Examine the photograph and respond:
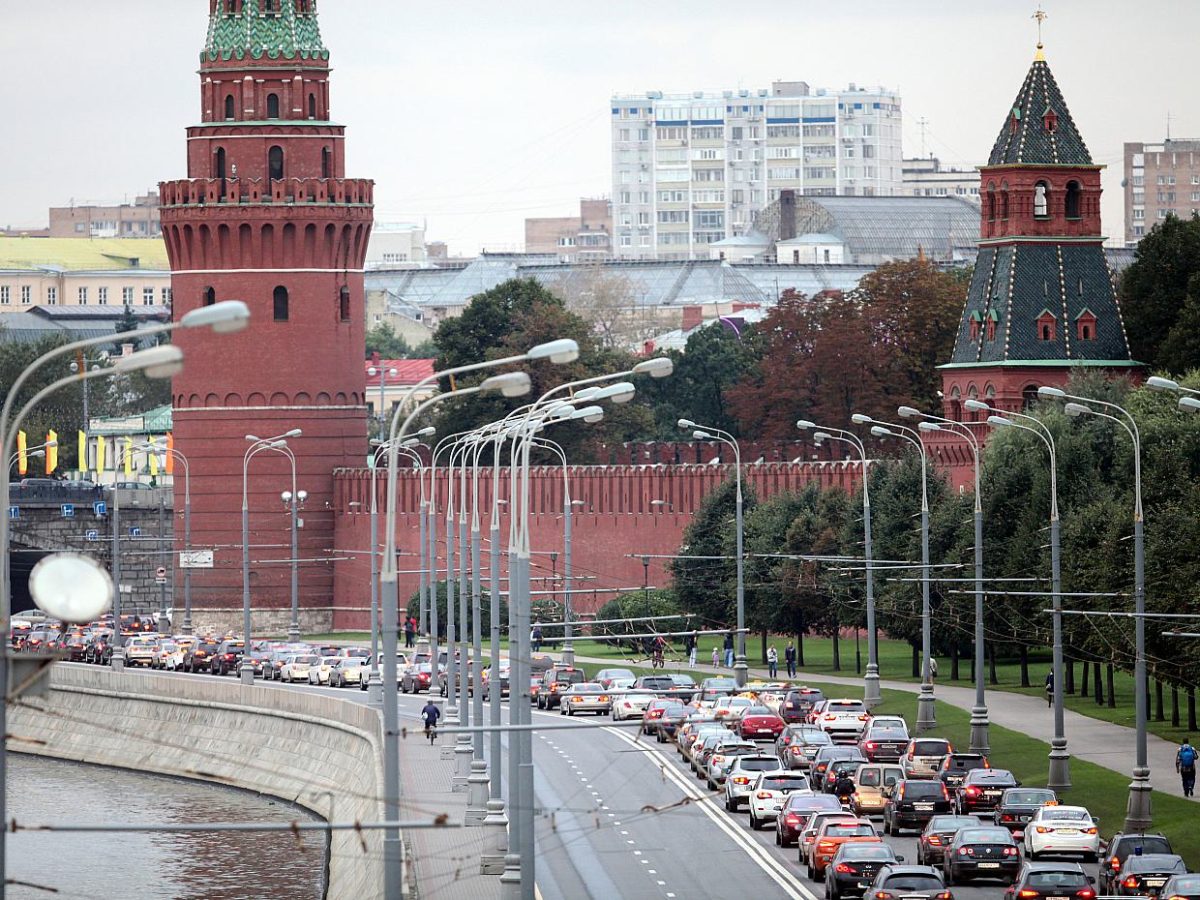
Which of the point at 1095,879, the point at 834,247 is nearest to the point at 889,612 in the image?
the point at 1095,879

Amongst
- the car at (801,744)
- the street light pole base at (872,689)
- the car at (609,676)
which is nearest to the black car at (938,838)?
the car at (801,744)

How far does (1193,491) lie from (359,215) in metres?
48.6

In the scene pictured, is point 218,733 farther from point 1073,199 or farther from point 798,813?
point 1073,199

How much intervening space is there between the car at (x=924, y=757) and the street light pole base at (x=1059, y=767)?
1873 mm

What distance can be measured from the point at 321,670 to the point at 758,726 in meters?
23.7

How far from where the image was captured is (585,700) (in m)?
64.2

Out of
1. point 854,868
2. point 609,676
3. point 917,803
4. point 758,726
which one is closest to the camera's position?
point 854,868

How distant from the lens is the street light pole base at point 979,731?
5111 centimetres

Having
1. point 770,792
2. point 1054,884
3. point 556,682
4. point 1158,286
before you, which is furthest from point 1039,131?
point 1054,884

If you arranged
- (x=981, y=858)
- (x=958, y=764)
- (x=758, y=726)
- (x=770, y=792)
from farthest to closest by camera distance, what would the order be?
(x=758, y=726), (x=958, y=764), (x=770, y=792), (x=981, y=858)

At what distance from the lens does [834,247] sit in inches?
7771

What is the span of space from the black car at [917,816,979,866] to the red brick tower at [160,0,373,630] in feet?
194

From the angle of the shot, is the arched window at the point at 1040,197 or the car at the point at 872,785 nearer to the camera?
the car at the point at 872,785

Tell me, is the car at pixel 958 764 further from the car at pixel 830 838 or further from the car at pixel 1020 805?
the car at pixel 830 838
